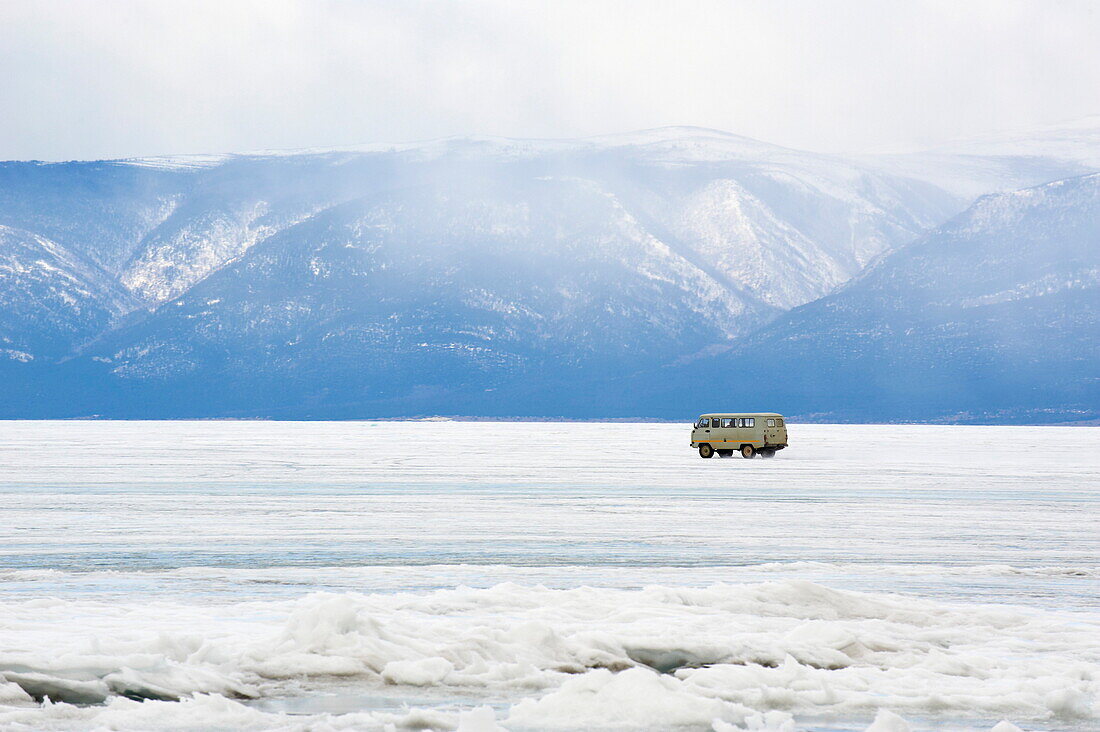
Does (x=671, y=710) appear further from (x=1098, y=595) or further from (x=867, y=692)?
(x=1098, y=595)

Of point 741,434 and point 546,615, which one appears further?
point 741,434

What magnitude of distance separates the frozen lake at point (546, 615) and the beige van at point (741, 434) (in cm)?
3892

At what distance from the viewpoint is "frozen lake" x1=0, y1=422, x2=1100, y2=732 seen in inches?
563

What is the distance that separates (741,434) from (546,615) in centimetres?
6497

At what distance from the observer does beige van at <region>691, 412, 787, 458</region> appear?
8244 cm

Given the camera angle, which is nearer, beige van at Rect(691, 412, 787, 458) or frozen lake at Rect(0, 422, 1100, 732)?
frozen lake at Rect(0, 422, 1100, 732)

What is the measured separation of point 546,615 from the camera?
752 inches

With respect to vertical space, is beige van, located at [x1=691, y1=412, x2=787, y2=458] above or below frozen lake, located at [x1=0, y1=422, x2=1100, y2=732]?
above

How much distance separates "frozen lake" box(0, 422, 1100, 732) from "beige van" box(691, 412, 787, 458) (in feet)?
128

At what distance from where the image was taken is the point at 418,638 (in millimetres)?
17062

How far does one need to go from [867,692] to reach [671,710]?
2.59 metres

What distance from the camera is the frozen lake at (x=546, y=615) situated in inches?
563

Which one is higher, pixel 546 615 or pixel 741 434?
pixel 741 434

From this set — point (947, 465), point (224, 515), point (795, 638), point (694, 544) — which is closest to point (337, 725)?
point (795, 638)
